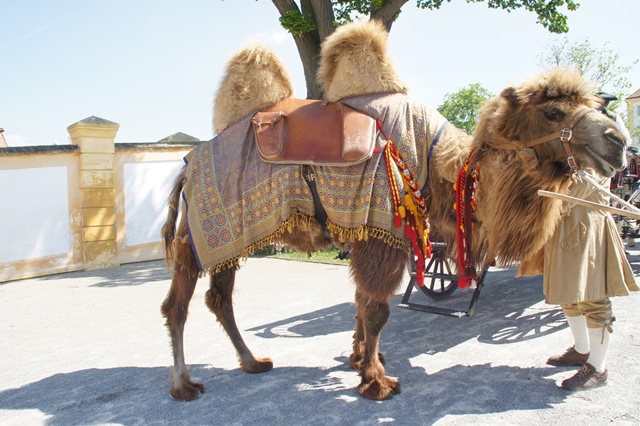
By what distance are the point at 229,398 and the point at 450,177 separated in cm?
210

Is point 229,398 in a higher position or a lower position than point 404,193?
lower

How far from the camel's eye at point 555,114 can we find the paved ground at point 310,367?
1.74 metres

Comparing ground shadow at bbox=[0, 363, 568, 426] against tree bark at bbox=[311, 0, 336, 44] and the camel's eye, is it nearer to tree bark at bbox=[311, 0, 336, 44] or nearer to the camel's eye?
the camel's eye

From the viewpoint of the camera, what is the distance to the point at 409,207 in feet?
10.4

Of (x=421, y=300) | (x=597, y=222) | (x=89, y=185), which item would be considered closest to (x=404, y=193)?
(x=597, y=222)

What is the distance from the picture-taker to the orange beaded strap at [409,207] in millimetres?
3156

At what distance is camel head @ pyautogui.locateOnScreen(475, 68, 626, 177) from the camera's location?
2783 mm

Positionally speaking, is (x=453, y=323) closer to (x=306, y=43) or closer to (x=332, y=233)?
(x=332, y=233)

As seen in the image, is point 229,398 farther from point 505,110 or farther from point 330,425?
point 505,110

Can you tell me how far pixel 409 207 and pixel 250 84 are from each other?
60.1 inches

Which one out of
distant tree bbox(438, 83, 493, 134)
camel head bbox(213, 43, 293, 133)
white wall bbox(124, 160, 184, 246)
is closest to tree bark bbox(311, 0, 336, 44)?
white wall bbox(124, 160, 184, 246)

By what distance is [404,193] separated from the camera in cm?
321

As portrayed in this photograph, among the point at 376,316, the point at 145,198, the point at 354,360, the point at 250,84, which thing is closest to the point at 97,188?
the point at 145,198

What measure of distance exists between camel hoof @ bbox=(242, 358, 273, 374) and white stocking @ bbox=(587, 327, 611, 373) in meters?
2.29
